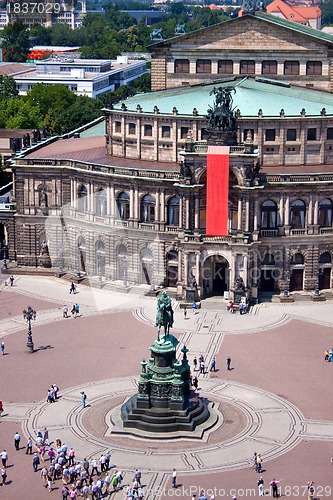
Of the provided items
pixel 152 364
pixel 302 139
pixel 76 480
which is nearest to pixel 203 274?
pixel 302 139

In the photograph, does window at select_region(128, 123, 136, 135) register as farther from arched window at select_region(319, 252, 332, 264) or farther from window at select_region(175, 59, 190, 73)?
arched window at select_region(319, 252, 332, 264)

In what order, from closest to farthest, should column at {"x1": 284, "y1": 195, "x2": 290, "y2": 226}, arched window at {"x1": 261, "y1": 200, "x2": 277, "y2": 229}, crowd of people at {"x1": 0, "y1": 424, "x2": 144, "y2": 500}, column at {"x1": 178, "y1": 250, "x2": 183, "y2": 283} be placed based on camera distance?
crowd of people at {"x1": 0, "y1": 424, "x2": 144, "y2": 500} → column at {"x1": 178, "y1": 250, "x2": 183, "y2": 283} → column at {"x1": 284, "y1": 195, "x2": 290, "y2": 226} → arched window at {"x1": 261, "y1": 200, "x2": 277, "y2": 229}

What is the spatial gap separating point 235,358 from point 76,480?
29045 mm

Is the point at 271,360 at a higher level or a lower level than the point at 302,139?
lower

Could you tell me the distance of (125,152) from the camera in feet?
453

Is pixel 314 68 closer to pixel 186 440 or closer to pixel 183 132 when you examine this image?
pixel 183 132

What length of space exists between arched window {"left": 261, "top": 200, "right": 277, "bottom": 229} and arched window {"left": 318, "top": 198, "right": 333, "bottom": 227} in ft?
16.8

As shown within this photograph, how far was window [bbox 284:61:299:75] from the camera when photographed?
477ft

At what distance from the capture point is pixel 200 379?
328 ft

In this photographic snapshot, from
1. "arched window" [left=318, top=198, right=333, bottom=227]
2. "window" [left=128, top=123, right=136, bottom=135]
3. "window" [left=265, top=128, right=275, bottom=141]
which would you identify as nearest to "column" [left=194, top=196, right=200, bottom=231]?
"window" [left=265, top=128, right=275, bottom=141]

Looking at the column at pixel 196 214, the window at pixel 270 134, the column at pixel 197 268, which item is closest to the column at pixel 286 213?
the window at pixel 270 134

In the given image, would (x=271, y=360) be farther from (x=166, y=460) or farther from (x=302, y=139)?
(x=302, y=139)

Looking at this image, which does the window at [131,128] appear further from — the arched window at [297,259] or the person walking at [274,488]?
the person walking at [274,488]

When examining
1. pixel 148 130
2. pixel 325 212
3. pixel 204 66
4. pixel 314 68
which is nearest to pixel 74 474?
pixel 325 212
